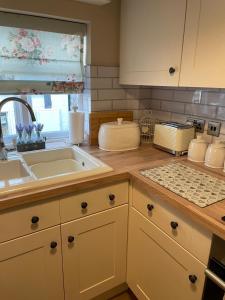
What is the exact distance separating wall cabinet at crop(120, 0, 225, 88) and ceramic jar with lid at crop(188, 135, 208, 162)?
354 millimetres

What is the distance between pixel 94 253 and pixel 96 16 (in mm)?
1459

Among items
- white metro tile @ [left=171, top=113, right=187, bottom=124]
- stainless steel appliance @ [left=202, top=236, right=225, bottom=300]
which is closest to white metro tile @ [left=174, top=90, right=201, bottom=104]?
white metro tile @ [left=171, top=113, right=187, bottom=124]

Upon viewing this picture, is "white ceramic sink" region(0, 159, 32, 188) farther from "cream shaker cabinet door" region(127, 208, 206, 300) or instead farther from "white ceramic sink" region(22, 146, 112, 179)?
"cream shaker cabinet door" region(127, 208, 206, 300)

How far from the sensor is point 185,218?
957 millimetres

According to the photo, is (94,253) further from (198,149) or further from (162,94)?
(162,94)

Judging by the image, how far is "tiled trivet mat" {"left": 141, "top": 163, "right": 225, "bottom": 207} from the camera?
95cm

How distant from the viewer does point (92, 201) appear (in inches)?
46.0

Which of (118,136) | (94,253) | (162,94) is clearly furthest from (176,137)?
(94,253)

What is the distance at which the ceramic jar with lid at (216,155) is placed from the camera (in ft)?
4.09

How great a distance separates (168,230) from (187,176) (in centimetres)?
28

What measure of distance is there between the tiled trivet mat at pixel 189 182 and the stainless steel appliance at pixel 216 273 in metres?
0.16

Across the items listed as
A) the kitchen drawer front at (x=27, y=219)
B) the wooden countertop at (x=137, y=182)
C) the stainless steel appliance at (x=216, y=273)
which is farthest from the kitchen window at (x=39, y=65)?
the stainless steel appliance at (x=216, y=273)

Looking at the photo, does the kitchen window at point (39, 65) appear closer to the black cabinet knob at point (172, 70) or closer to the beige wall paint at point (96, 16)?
the beige wall paint at point (96, 16)

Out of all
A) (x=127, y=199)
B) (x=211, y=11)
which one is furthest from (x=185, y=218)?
(x=211, y=11)
